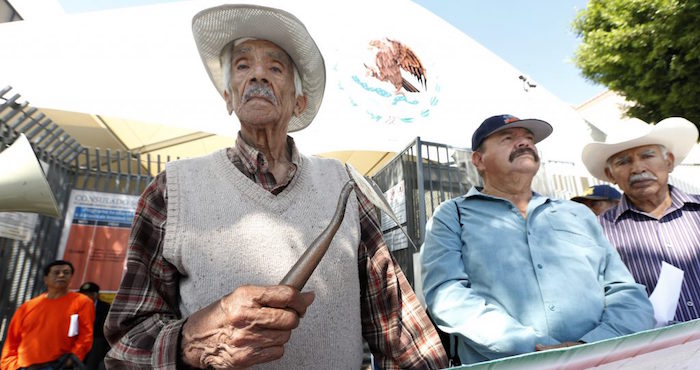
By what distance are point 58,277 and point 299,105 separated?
3.81 m

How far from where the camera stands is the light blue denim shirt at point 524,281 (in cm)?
140

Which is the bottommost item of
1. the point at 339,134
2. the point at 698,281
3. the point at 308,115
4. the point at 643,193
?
the point at 698,281

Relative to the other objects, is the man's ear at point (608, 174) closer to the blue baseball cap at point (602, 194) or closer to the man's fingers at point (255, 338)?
the blue baseball cap at point (602, 194)

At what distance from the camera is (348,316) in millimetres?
1068

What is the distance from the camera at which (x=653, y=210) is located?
7.32 ft

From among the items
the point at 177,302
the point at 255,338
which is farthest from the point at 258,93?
the point at 255,338

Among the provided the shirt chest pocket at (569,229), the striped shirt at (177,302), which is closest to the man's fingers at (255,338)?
the striped shirt at (177,302)

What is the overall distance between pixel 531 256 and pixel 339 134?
471cm

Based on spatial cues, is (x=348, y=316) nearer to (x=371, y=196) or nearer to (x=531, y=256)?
(x=371, y=196)

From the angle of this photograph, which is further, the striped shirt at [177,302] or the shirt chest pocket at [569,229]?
the shirt chest pocket at [569,229]

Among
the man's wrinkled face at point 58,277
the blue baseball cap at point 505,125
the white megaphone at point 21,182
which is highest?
the blue baseball cap at point 505,125

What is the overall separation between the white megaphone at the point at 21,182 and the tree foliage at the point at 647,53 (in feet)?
32.9

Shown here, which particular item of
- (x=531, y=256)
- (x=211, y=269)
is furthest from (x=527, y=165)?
(x=211, y=269)

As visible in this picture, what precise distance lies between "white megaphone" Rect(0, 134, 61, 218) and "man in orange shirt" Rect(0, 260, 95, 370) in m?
3.12
